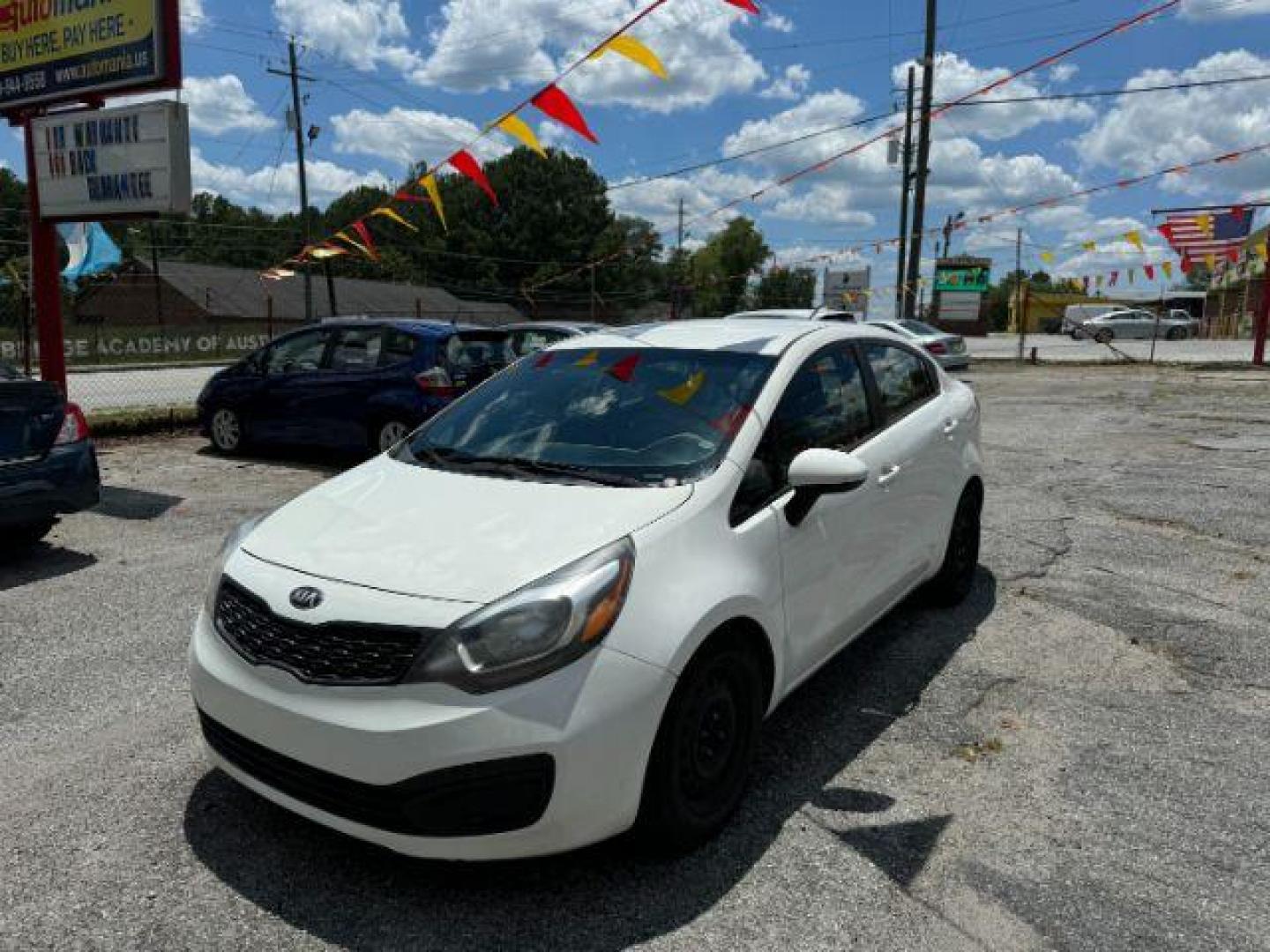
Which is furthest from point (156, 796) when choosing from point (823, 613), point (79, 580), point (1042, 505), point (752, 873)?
point (1042, 505)

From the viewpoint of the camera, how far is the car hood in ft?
8.20

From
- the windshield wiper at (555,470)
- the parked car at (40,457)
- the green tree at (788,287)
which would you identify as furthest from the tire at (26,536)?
the green tree at (788,287)

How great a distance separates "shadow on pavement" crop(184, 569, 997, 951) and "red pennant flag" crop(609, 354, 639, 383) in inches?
60.3

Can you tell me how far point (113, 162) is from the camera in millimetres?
8789

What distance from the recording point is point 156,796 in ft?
9.96

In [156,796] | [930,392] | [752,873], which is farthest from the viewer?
[930,392]

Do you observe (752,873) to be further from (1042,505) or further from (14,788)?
(1042,505)

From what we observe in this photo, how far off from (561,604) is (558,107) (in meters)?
5.52

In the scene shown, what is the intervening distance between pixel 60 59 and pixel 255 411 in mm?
3861

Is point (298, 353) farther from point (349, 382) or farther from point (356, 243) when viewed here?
point (356, 243)

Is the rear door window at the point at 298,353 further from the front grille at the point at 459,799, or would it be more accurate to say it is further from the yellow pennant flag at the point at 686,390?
the front grille at the point at 459,799

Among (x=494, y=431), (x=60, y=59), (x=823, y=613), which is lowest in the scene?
(x=823, y=613)

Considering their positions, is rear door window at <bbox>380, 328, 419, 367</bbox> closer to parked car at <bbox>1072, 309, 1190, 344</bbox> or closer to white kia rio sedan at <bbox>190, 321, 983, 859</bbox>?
white kia rio sedan at <bbox>190, 321, 983, 859</bbox>

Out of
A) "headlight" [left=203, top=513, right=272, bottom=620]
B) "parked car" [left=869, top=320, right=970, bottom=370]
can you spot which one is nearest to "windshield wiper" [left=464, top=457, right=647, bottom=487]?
"headlight" [left=203, top=513, right=272, bottom=620]
